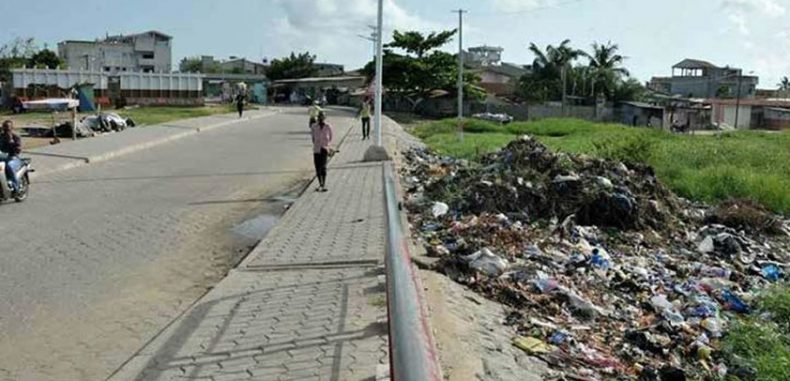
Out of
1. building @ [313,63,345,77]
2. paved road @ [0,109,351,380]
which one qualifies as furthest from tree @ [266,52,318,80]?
paved road @ [0,109,351,380]

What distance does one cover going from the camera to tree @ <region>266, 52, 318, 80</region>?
310ft

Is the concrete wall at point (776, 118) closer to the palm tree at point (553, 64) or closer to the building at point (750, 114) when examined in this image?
the building at point (750, 114)

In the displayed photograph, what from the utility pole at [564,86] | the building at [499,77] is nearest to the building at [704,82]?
the building at [499,77]

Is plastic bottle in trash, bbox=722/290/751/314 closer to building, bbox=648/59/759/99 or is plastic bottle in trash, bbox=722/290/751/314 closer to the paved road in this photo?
the paved road

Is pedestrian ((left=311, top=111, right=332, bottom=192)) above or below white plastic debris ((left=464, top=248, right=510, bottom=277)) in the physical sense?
above

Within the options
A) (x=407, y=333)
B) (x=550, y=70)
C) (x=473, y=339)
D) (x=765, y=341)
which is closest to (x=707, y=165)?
(x=765, y=341)

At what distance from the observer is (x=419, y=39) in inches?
2420

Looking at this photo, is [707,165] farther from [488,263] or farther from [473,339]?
[473,339]

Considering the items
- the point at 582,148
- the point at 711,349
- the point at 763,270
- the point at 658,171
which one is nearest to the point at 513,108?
the point at 582,148

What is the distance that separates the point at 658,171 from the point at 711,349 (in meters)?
13.6

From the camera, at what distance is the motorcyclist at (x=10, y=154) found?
12.8m

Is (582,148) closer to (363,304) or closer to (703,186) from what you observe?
(703,186)

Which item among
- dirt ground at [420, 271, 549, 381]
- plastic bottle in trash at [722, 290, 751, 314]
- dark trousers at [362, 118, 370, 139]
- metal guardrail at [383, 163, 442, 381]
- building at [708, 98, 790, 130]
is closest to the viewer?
metal guardrail at [383, 163, 442, 381]

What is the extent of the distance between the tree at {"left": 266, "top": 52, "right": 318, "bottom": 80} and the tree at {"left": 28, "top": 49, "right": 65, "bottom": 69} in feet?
89.8
